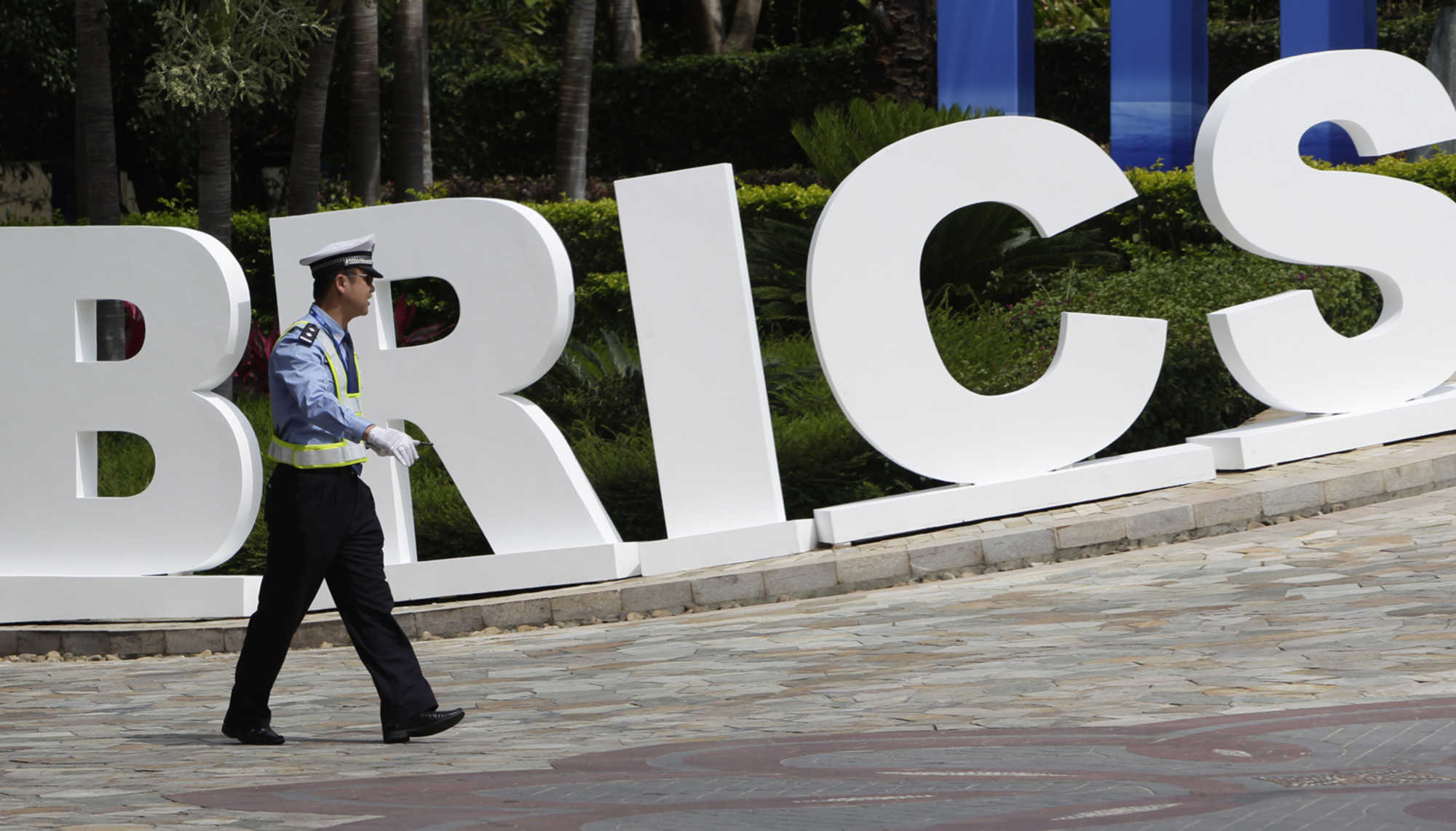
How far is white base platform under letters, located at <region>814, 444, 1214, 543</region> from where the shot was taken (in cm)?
854

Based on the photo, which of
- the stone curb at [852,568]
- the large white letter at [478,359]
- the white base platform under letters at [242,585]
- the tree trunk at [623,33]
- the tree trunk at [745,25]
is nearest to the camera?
the stone curb at [852,568]

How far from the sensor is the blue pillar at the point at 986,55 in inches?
625

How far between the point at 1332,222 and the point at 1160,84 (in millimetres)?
6432

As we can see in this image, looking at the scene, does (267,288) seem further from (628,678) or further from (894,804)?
(894,804)

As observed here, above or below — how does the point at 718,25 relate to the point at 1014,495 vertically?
above

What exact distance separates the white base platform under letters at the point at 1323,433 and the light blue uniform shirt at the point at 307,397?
5513mm

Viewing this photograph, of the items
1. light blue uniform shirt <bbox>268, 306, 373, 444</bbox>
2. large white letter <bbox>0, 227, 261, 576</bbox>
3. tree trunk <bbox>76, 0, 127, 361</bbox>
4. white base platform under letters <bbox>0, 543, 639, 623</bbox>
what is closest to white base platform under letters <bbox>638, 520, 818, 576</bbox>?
white base platform under letters <bbox>0, 543, 639, 623</bbox>

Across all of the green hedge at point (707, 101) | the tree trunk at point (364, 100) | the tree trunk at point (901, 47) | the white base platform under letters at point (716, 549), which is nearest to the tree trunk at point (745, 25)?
the green hedge at point (707, 101)

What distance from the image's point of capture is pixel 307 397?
5590 mm

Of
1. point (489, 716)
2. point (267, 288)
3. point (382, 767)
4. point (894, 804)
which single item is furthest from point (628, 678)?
point (267, 288)

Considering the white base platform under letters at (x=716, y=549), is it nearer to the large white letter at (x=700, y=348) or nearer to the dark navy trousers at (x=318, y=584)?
the large white letter at (x=700, y=348)

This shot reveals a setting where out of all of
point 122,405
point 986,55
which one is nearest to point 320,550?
point 122,405

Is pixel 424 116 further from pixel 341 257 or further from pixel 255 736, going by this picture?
pixel 255 736

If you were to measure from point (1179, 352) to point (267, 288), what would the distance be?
1080 centimetres
